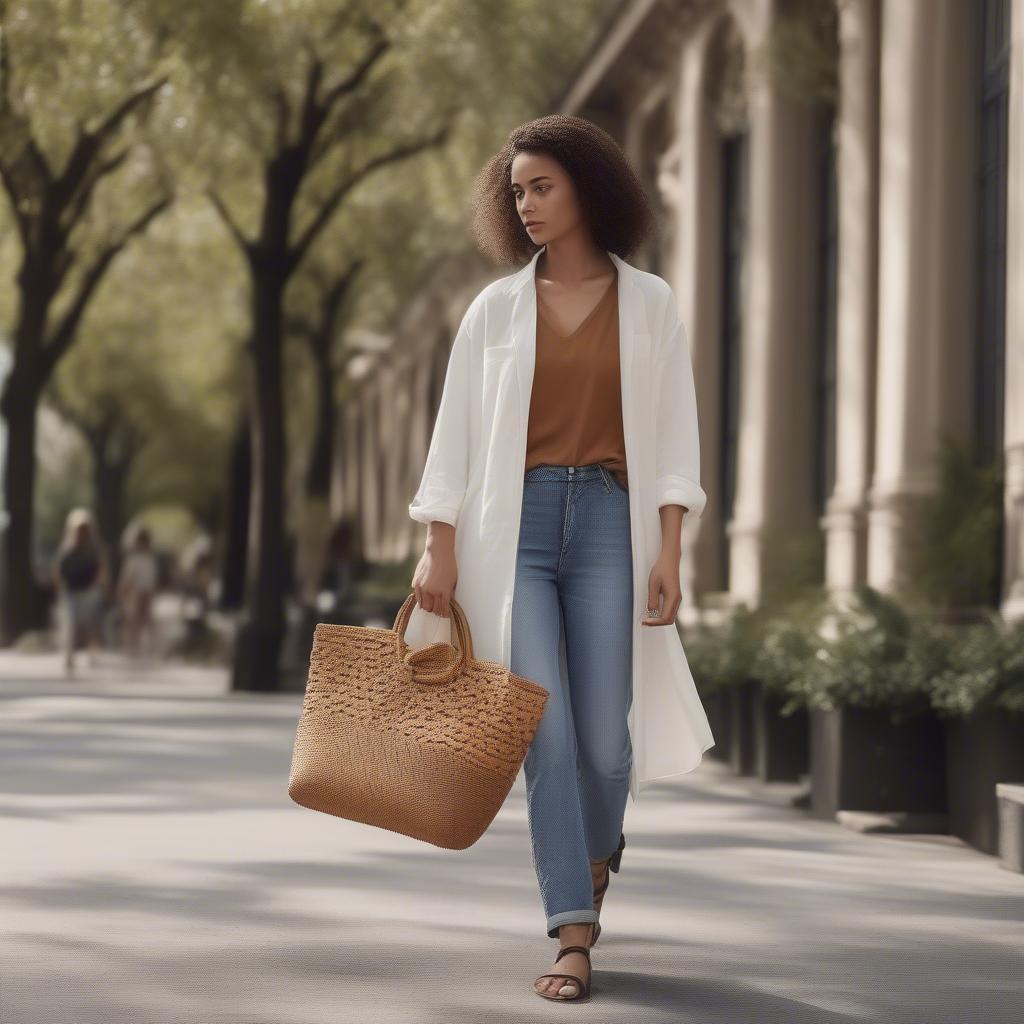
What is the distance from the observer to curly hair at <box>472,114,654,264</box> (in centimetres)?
546

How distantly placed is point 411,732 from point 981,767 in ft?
13.9

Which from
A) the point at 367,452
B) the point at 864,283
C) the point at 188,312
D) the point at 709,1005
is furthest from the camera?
the point at 367,452

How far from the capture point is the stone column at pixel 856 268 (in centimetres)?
1498

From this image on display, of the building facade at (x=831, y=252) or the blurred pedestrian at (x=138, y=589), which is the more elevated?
the building facade at (x=831, y=252)

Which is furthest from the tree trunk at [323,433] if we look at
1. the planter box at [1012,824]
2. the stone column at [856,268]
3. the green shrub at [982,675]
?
the planter box at [1012,824]

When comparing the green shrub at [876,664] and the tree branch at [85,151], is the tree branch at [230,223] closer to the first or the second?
the tree branch at [85,151]

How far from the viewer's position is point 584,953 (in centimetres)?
519

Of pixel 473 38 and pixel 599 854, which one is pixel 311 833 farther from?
pixel 473 38

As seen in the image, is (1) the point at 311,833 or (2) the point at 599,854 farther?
(1) the point at 311,833

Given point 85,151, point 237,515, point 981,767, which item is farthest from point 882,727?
point 237,515

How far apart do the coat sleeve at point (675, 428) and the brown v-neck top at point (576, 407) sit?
117mm

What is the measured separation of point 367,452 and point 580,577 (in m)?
55.7

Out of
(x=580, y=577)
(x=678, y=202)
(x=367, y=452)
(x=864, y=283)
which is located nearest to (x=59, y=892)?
(x=580, y=577)

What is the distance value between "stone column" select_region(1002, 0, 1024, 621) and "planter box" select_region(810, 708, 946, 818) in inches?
57.8
